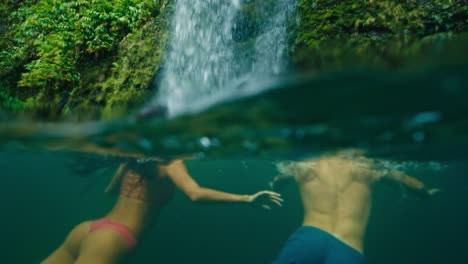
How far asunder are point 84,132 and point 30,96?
5.63 feet

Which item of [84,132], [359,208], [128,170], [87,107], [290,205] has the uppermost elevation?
[87,107]

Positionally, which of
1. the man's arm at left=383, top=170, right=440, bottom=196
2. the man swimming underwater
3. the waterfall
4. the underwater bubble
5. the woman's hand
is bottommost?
the man's arm at left=383, top=170, right=440, bottom=196

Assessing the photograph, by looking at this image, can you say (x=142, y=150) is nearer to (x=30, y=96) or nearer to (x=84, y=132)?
(x=84, y=132)

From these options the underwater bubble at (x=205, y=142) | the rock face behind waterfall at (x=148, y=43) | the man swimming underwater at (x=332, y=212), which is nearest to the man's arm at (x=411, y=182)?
the man swimming underwater at (x=332, y=212)

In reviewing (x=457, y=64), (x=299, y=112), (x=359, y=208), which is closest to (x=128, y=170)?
(x=299, y=112)

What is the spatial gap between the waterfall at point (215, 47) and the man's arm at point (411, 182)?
20.0ft

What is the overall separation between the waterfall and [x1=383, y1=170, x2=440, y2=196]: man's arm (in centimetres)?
609

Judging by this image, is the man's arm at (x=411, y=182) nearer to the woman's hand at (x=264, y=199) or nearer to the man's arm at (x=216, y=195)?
the woman's hand at (x=264, y=199)

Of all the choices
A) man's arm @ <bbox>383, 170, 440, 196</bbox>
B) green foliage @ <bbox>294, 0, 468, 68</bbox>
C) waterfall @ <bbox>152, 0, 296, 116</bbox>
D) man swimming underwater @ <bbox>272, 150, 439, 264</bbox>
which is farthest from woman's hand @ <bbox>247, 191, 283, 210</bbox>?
man's arm @ <bbox>383, 170, 440, 196</bbox>

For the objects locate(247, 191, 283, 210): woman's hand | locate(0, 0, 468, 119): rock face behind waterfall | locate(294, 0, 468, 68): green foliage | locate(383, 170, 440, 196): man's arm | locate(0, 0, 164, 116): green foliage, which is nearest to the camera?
locate(294, 0, 468, 68): green foliage

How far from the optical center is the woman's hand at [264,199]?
692 cm

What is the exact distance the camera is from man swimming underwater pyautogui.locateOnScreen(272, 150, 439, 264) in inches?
246

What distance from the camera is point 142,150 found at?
8.08 metres

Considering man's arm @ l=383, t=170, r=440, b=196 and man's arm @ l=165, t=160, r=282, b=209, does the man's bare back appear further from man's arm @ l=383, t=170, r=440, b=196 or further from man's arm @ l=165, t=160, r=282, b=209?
man's arm @ l=383, t=170, r=440, b=196
